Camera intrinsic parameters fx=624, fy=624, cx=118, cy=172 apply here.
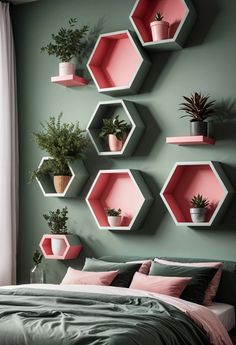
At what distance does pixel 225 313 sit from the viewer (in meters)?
4.30

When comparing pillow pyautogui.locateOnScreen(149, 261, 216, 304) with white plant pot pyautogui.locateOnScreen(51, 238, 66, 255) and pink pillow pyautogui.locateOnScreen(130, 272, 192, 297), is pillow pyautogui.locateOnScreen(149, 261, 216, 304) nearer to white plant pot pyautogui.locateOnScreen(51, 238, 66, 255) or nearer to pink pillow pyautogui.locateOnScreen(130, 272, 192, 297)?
pink pillow pyautogui.locateOnScreen(130, 272, 192, 297)

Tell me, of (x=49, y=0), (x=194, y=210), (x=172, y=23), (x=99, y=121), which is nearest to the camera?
(x=194, y=210)

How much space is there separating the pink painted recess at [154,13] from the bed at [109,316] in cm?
193

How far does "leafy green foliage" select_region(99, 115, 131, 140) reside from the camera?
198 inches

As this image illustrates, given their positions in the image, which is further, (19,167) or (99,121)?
(19,167)

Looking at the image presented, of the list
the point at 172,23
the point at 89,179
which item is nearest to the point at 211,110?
the point at 172,23

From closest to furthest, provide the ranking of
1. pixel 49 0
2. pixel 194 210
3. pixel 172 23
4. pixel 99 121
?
pixel 194 210, pixel 172 23, pixel 99 121, pixel 49 0

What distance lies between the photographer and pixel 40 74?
570 cm

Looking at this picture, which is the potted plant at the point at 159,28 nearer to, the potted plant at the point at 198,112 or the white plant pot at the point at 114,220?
the potted plant at the point at 198,112

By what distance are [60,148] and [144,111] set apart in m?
0.78

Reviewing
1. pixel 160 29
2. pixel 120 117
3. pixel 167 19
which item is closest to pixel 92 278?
pixel 120 117

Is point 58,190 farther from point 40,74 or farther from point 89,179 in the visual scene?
point 40,74

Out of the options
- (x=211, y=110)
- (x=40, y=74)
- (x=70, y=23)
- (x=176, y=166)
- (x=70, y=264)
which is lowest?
(x=70, y=264)

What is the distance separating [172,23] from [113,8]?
614mm
